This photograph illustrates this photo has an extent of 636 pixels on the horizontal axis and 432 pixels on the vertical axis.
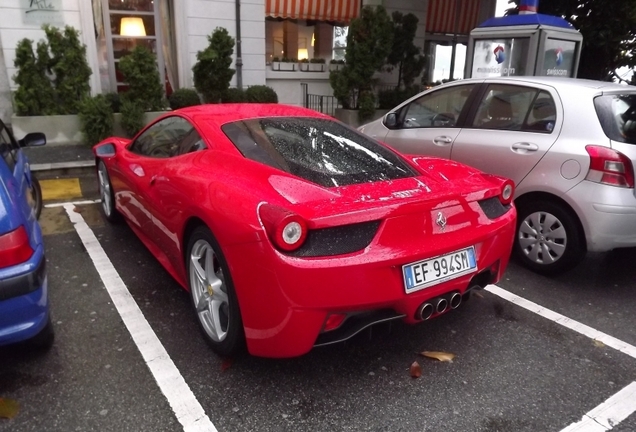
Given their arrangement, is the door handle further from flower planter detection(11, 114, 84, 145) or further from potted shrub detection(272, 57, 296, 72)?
potted shrub detection(272, 57, 296, 72)

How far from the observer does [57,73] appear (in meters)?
8.43

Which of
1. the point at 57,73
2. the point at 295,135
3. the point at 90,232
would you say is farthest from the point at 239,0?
the point at 295,135

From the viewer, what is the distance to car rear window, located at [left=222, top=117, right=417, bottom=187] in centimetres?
286

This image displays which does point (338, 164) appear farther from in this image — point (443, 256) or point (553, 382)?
point (553, 382)

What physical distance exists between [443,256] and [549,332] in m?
1.24

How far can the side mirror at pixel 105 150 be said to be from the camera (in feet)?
14.6

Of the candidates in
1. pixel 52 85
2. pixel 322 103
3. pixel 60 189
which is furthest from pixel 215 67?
pixel 60 189

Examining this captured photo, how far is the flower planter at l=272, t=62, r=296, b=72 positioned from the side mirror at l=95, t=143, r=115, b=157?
294 inches

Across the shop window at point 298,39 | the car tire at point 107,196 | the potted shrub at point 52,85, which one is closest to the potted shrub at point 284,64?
the shop window at point 298,39

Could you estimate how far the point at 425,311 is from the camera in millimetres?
2529

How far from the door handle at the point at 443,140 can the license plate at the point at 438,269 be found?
233 cm

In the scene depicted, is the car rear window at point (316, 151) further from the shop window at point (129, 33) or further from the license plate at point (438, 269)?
the shop window at point (129, 33)

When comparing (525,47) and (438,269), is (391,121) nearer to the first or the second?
(438,269)

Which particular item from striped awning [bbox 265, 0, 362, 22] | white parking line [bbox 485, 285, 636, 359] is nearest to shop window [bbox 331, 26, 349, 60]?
striped awning [bbox 265, 0, 362, 22]
